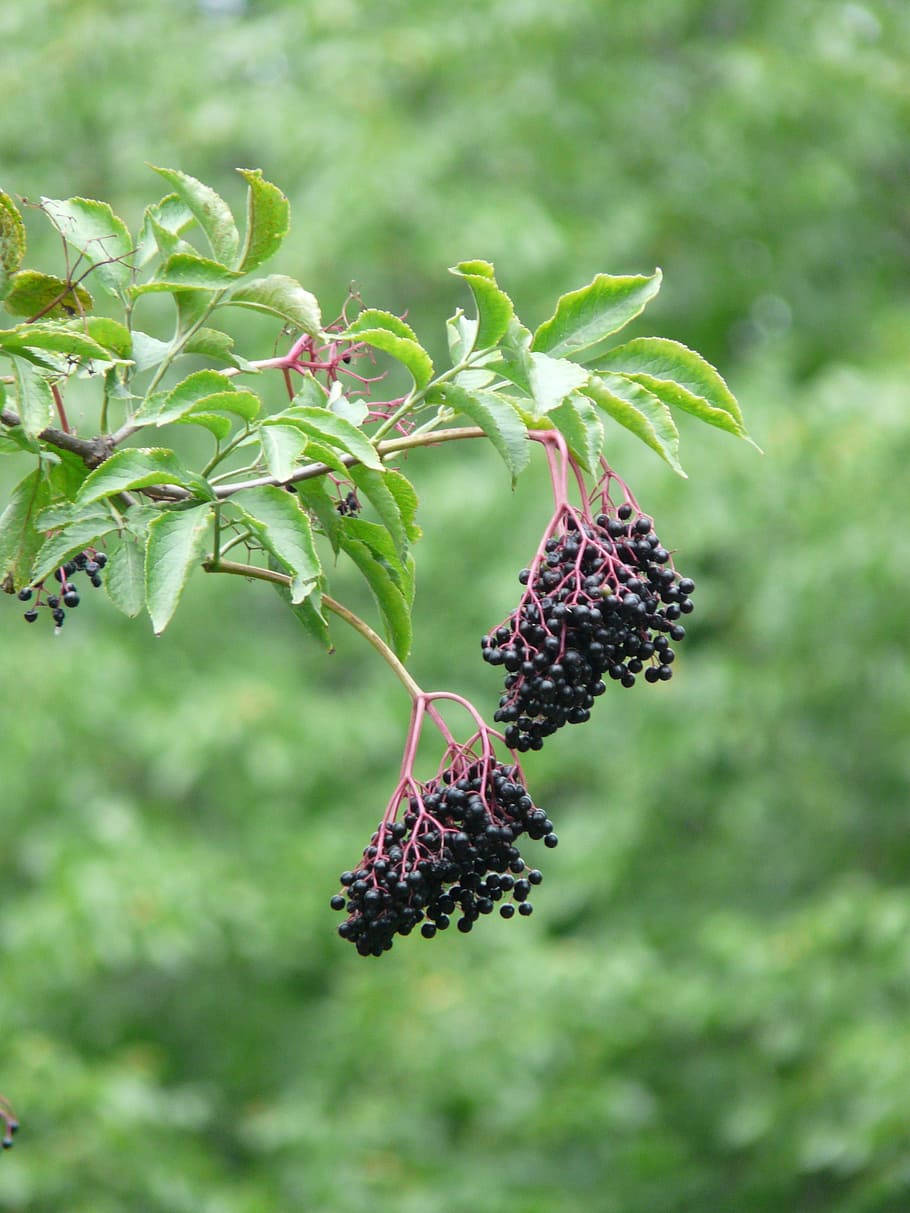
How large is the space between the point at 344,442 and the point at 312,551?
0.14m

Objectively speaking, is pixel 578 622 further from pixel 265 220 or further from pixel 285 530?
pixel 265 220

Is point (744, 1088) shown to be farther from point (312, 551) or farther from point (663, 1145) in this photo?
point (312, 551)

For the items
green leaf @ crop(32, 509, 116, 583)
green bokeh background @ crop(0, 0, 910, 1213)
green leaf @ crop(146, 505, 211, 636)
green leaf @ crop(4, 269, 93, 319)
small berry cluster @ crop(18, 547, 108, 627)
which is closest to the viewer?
green leaf @ crop(146, 505, 211, 636)

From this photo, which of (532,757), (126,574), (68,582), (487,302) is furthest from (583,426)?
(532,757)

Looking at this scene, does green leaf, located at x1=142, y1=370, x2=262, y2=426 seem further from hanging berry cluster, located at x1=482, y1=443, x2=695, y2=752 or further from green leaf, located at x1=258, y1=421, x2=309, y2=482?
hanging berry cluster, located at x1=482, y1=443, x2=695, y2=752

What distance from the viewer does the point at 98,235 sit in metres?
2.29

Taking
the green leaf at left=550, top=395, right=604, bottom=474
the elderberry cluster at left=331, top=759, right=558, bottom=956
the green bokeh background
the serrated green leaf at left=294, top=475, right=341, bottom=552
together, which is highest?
the green bokeh background

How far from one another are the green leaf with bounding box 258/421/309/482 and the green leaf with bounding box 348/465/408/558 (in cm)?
11

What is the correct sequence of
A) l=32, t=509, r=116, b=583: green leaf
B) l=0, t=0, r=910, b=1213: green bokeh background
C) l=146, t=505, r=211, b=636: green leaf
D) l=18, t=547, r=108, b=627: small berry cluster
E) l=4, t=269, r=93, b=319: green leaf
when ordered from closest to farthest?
1. l=146, t=505, r=211, b=636: green leaf
2. l=32, t=509, r=116, b=583: green leaf
3. l=4, t=269, r=93, b=319: green leaf
4. l=18, t=547, r=108, b=627: small berry cluster
5. l=0, t=0, r=910, b=1213: green bokeh background

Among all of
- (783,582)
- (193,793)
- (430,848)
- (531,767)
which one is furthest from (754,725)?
(430,848)

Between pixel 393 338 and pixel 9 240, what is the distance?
0.53 m

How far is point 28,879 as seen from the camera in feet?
30.5

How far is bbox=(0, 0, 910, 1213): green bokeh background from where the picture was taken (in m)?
7.83

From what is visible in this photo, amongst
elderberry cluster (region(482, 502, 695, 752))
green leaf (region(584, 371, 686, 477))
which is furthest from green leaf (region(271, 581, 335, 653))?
green leaf (region(584, 371, 686, 477))
